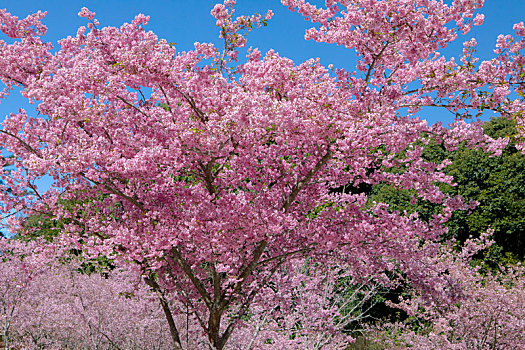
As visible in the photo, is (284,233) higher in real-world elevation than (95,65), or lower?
lower

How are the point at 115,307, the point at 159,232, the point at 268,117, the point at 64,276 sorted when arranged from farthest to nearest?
the point at 64,276, the point at 115,307, the point at 159,232, the point at 268,117

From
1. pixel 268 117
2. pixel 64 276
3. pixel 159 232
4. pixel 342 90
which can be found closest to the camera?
pixel 268 117

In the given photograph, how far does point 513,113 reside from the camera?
16.3ft

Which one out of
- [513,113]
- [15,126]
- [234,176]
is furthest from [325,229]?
[15,126]

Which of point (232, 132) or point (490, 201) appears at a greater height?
point (490, 201)

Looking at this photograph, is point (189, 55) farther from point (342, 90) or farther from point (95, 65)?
point (342, 90)

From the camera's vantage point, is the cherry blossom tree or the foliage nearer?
the cherry blossom tree

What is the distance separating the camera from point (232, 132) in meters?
4.98

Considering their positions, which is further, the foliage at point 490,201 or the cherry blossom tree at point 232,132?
the foliage at point 490,201

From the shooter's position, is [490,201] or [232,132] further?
[490,201]

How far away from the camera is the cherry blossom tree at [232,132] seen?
5137mm

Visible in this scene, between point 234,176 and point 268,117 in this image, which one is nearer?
point 268,117

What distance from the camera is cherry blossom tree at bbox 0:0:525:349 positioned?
514 cm

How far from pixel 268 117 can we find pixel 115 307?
819cm
